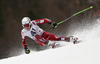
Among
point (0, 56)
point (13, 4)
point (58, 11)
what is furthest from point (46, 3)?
point (0, 56)

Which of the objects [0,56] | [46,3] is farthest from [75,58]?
[46,3]

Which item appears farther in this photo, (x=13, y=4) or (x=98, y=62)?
(x=13, y=4)

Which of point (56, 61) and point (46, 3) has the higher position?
point (46, 3)

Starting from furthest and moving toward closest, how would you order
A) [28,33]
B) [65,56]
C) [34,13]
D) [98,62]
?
1. [34,13]
2. [28,33]
3. [65,56]
4. [98,62]

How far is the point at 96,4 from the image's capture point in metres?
8.96

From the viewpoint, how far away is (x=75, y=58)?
2047 mm

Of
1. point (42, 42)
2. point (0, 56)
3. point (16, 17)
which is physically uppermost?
point (16, 17)

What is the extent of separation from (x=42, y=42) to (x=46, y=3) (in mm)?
5975

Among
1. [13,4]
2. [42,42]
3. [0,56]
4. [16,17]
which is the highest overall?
[13,4]

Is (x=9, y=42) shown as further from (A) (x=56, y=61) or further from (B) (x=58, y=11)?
(A) (x=56, y=61)

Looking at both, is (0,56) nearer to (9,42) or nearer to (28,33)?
(9,42)

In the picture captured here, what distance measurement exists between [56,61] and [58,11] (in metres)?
7.92

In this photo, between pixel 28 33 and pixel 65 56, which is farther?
pixel 28 33

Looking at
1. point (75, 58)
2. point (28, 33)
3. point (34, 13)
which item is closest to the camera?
point (75, 58)
